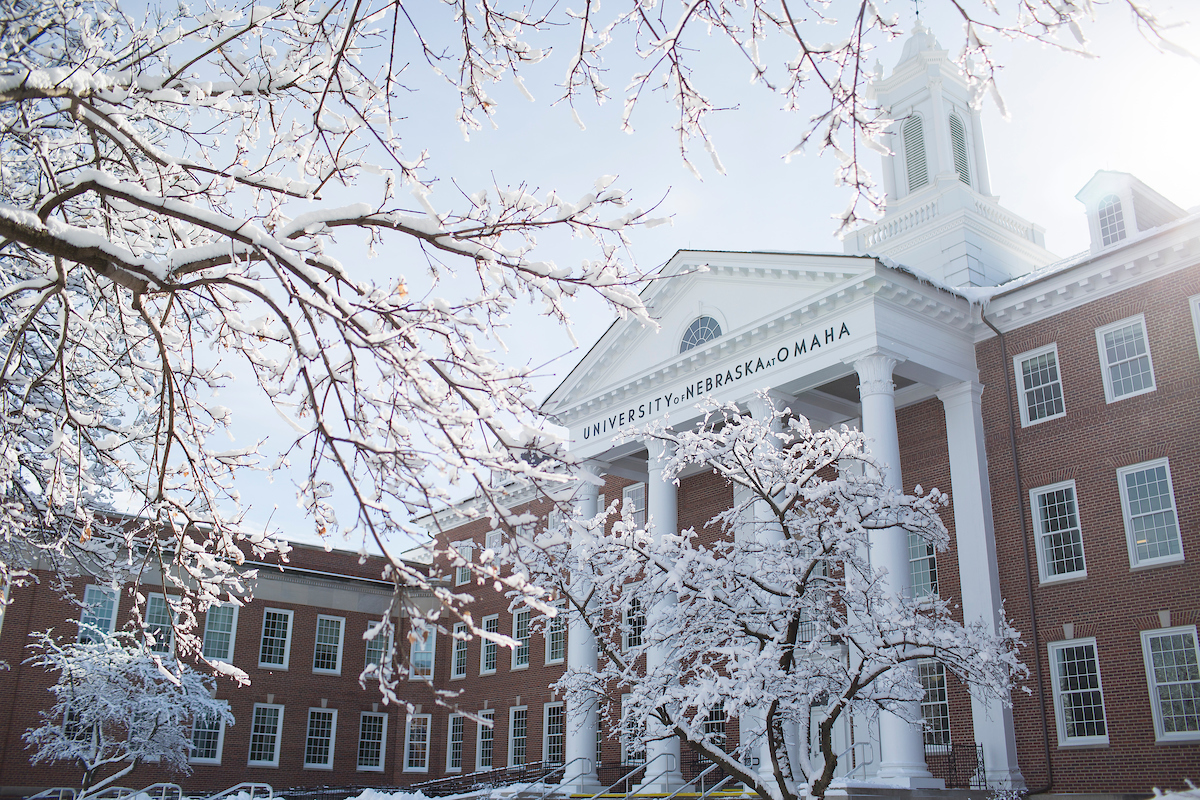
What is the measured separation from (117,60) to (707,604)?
29.8 feet

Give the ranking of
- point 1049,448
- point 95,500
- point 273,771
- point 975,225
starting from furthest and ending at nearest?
point 273,771 → point 975,225 → point 1049,448 → point 95,500

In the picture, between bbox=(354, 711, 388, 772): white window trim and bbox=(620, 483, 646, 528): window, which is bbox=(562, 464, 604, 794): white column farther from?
bbox=(354, 711, 388, 772): white window trim

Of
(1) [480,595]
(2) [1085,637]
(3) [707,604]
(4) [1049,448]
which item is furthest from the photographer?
(1) [480,595]

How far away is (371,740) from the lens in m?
39.7

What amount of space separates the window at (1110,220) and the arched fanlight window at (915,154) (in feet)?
23.1

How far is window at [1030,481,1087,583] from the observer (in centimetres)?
2005

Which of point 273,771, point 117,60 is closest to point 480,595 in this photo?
A: point 273,771

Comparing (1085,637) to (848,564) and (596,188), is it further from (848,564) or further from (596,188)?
(596,188)

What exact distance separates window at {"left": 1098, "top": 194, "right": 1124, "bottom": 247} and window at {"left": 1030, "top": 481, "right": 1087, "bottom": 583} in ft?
19.7

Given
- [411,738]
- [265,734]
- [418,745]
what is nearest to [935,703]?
[418,745]

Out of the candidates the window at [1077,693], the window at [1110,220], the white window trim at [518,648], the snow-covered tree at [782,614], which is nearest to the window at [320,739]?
the white window trim at [518,648]

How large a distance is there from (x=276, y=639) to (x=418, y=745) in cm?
747

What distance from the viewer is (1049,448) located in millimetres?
20812

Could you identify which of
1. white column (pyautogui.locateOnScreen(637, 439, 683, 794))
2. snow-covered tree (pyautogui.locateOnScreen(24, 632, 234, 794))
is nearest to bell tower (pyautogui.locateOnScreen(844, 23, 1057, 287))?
white column (pyautogui.locateOnScreen(637, 439, 683, 794))
